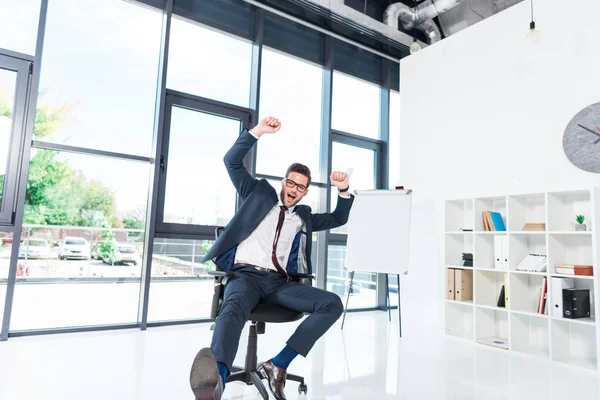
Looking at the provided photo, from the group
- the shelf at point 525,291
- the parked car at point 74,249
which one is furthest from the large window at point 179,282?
the shelf at point 525,291

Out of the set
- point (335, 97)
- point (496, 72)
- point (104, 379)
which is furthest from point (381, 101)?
point (104, 379)

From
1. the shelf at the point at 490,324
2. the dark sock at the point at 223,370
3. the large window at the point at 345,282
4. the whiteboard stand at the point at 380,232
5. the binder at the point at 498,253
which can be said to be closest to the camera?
the dark sock at the point at 223,370

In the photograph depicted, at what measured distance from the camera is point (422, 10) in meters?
5.27

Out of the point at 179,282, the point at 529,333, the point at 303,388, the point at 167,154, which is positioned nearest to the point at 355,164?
the point at 167,154

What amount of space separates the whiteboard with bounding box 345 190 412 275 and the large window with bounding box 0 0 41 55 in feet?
10.4

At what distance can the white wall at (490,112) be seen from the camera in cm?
339

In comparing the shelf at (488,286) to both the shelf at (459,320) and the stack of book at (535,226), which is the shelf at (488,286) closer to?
the shelf at (459,320)

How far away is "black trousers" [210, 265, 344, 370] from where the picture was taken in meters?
1.78

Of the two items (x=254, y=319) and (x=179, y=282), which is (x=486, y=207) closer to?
(x=254, y=319)

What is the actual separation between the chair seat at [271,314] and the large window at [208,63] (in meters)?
2.77

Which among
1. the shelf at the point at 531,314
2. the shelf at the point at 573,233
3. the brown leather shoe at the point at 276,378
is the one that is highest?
the shelf at the point at 573,233

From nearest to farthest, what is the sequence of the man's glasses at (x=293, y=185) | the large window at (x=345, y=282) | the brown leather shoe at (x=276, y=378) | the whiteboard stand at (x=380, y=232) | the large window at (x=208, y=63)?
the brown leather shoe at (x=276, y=378)
the man's glasses at (x=293, y=185)
the whiteboard stand at (x=380, y=232)
the large window at (x=208, y=63)
the large window at (x=345, y=282)

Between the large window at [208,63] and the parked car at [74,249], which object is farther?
the large window at [208,63]

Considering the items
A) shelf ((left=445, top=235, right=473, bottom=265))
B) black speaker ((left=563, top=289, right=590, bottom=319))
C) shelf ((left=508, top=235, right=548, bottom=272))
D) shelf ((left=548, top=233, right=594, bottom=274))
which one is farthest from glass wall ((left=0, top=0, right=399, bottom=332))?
black speaker ((left=563, top=289, right=590, bottom=319))
